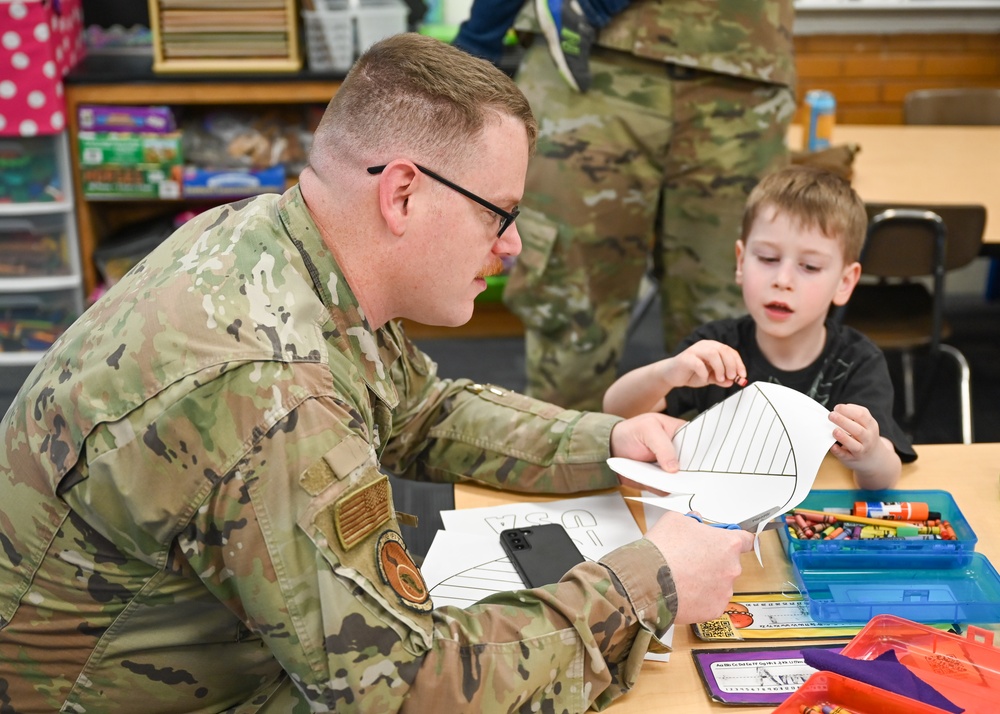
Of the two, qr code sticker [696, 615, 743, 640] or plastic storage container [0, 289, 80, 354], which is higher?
qr code sticker [696, 615, 743, 640]

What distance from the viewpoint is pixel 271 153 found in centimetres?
356

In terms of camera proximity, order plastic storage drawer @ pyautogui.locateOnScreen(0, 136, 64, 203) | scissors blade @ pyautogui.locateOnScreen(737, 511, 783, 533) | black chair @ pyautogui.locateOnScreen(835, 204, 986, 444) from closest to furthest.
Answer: scissors blade @ pyautogui.locateOnScreen(737, 511, 783, 533)
black chair @ pyautogui.locateOnScreen(835, 204, 986, 444)
plastic storage drawer @ pyautogui.locateOnScreen(0, 136, 64, 203)

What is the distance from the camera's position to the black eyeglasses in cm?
107

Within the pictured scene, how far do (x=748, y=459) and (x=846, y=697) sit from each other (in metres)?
0.36

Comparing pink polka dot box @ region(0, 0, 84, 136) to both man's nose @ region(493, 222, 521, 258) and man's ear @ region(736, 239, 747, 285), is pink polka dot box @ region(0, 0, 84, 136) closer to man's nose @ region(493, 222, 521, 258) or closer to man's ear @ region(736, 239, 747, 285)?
man's ear @ region(736, 239, 747, 285)

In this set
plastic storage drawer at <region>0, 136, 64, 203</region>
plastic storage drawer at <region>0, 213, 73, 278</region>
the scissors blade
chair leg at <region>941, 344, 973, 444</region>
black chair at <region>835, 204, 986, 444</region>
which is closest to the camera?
the scissors blade

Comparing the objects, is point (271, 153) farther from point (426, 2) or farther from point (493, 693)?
point (493, 693)

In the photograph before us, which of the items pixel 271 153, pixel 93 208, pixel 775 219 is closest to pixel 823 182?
pixel 775 219

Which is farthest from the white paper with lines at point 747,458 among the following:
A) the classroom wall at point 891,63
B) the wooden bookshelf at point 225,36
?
the classroom wall at point 891,63

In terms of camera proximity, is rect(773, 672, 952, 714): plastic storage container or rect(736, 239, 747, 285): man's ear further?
rect(736, 239, 747, 285): man's ear

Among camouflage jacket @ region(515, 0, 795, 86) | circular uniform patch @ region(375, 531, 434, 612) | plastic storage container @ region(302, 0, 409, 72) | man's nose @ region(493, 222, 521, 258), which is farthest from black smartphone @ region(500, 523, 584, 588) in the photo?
plastic storage container @ region(302, 0, 409, 72)

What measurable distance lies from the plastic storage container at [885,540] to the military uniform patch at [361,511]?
0.52 m

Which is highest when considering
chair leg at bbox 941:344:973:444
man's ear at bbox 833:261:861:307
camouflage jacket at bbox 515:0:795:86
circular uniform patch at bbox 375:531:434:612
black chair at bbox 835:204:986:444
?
camouflage jacket at bbox 515:0:795:86

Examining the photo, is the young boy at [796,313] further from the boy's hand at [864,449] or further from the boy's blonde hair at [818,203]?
the boy's hand at [864,449]
